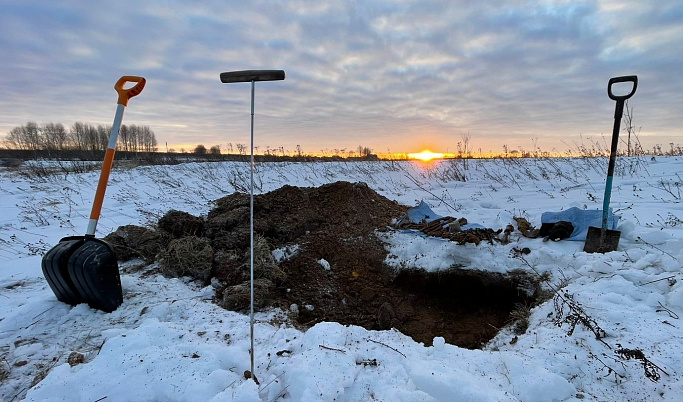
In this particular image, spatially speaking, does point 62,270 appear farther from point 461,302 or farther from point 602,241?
point 602,241

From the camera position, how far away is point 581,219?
3887mm

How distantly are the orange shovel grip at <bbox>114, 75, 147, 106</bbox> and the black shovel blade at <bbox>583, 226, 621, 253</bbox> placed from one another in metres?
4.67

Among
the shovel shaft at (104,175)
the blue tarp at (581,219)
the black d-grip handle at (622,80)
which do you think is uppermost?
the black d-grip handle at (622,80)

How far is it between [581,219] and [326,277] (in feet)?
10.5

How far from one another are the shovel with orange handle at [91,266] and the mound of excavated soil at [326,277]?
854 mm

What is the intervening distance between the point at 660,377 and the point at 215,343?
264 cm

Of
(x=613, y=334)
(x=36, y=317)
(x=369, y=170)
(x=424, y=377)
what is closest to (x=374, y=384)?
(x=424, y=377)

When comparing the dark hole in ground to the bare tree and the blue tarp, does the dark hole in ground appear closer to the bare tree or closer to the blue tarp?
the blue tarp

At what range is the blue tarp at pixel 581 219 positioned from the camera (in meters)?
3.62

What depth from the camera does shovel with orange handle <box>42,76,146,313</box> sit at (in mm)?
2393

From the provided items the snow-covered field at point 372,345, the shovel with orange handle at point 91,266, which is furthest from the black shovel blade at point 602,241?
the shovel with orange handle at point 91,266

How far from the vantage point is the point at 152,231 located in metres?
3.95

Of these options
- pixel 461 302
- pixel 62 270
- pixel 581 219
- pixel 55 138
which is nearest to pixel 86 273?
pixel 62 270

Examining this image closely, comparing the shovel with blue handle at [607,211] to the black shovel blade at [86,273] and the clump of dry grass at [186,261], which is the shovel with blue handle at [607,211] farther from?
the black shovel blade at [86,273]
